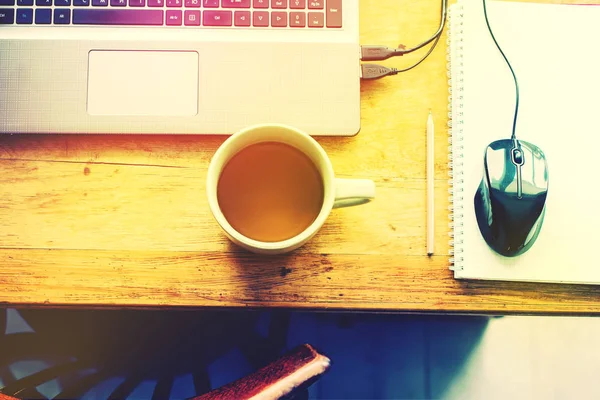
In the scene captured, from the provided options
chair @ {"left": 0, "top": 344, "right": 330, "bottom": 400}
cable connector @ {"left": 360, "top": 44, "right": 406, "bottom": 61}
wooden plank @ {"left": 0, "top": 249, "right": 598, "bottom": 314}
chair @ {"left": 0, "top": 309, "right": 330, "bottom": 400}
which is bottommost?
chair @ {"left": 0, "top": 309, "right": 330, "bottom": 400}

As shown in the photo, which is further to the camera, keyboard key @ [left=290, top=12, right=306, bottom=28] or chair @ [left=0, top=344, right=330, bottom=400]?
keyboard key @ [left=290, top=12, right=306, bottom=28]

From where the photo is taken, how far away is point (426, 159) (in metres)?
0.54

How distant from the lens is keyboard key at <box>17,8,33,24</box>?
0.51 meters

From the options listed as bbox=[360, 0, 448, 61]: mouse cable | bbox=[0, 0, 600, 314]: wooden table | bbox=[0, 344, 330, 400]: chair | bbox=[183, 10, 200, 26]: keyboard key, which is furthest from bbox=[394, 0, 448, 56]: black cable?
bbox=[0, 344, 330, 400]: chair

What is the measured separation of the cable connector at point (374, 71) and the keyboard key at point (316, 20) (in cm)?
6

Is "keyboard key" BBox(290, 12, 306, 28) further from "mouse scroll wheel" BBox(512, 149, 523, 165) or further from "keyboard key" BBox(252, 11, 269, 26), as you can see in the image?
"mouse scroll wheel" BBox(512, 149, 523, 165)

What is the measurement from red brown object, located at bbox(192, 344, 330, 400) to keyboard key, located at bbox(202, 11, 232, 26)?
0.34m

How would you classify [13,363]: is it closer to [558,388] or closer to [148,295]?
[148,295]

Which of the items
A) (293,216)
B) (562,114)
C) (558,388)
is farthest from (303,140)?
(558,388)

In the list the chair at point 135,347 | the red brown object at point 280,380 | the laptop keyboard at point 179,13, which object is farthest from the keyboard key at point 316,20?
the chair at point 135,347

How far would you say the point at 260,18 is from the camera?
1.70ft

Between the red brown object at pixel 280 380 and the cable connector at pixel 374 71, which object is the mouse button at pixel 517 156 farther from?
the red brown object at pixel 280 380

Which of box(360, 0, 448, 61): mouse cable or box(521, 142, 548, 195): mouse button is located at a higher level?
box(360, 0, 448, 61): mouse cable

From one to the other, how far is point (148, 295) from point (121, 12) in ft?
0.94
